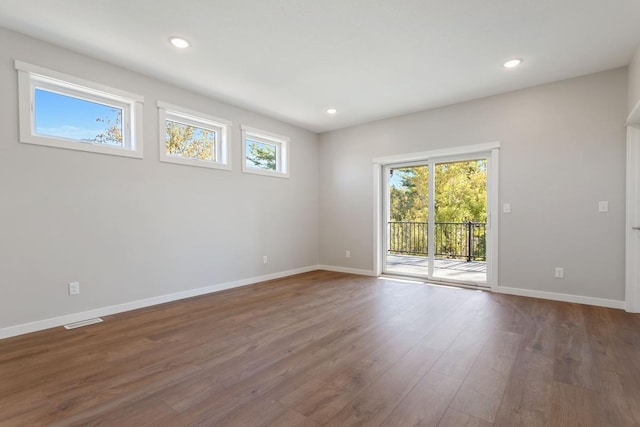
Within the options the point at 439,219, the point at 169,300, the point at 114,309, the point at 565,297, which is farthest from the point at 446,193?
the point at 114,309

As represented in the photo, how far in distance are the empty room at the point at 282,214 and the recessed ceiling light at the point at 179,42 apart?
6 cm

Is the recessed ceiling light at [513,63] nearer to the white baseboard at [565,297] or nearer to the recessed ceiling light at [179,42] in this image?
the white baseboard at [565,297]

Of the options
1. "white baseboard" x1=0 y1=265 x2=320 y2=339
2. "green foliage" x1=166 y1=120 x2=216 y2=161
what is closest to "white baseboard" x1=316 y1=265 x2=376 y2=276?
"white baseboard" x1=0 y1=265 x2=320 y2=339

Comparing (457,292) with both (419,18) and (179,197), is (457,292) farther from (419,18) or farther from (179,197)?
(179,197)

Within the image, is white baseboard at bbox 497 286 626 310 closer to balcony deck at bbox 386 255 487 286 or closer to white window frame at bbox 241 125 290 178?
balcony deck at bbox 386 255 487 286

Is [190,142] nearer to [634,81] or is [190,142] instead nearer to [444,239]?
[444,239]

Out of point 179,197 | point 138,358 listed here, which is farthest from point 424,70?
point 138,358

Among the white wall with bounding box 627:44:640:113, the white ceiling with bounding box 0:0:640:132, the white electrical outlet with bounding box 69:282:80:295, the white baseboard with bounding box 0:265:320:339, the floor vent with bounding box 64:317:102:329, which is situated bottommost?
the floor vent with bounding box 64:317:102:329

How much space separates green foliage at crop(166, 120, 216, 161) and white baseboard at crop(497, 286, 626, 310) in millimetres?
4620

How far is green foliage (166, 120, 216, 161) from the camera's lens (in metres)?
4.02

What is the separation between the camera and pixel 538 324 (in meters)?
2.98

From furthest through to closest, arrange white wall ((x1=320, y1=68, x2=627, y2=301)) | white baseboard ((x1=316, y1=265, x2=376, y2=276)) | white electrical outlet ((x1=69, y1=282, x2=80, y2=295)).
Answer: white baseboard ((x1=316, y1=265, x2=376, y2=276)) → white wall ((x1=320, y1=68, x2=627, y2=301)) → white electrical outlet ((x1=69, y1=282, x2=80, y2=295))

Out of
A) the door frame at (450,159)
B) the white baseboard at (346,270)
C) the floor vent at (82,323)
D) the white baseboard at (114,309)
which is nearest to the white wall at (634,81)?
the door frame at (450,159)

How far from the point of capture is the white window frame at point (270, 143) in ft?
15.9
